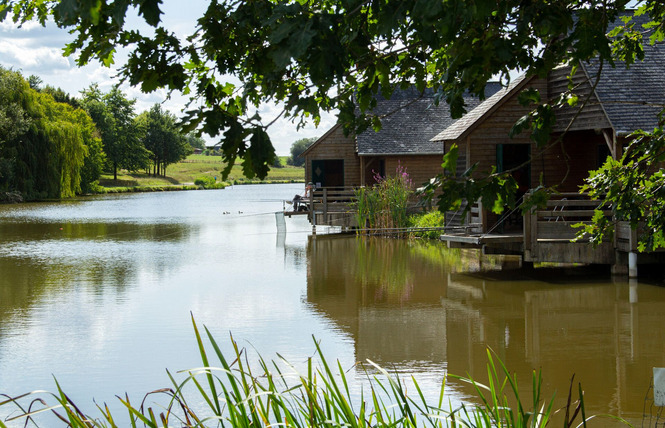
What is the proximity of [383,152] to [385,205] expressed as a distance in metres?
4.42

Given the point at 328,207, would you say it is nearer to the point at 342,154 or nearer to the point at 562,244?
the point at 342,154

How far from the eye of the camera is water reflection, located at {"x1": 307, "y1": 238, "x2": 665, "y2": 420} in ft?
29.7

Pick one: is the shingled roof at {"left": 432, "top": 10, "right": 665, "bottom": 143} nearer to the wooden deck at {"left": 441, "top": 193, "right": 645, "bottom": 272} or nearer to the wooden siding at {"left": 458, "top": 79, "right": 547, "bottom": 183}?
the wooden siding at {"left": 458, "top": 79, "right": 547, "bottom": 183}

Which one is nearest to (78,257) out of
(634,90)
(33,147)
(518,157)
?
(518,157)

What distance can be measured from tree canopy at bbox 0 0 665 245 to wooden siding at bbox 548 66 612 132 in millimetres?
11262

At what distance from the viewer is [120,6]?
2646 mm

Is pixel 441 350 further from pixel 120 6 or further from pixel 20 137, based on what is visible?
pixel 20 137

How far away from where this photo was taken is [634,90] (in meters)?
16.3

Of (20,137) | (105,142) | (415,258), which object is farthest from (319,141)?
(105,142)

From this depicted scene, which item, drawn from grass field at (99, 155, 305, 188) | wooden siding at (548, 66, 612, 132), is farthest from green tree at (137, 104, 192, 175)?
wooden siding at (548, 66, 612, 132)

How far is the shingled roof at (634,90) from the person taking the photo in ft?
50.3

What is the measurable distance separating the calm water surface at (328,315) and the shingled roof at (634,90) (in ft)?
10.6

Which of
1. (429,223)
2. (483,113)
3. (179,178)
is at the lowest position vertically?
(429,223)

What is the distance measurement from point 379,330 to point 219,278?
636 cm
